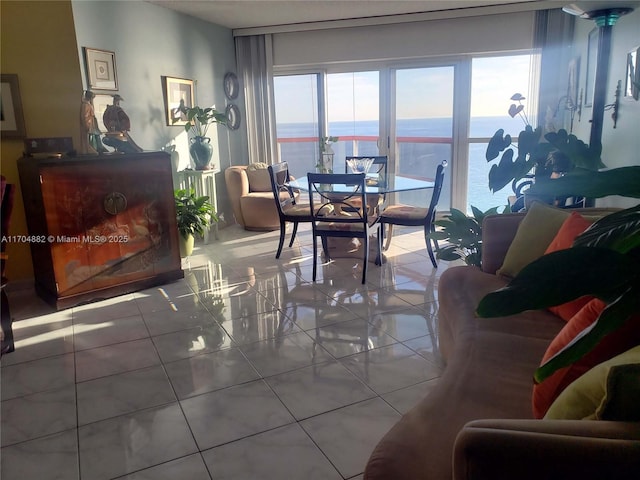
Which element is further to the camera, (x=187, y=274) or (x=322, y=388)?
(x=187, y=274)

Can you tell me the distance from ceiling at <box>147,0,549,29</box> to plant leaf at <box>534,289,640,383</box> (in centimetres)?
487

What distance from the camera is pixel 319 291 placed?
378 centimetres

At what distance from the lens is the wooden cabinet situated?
11.2 feet

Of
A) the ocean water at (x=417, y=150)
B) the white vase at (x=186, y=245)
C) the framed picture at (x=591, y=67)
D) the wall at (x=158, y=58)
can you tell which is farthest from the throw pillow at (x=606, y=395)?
the ocean water at (x=417, y=150)

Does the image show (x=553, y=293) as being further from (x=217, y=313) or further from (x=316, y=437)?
(x=217, y=313)

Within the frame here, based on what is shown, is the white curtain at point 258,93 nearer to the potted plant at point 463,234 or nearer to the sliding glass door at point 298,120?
the sliding glass door at point 298,120

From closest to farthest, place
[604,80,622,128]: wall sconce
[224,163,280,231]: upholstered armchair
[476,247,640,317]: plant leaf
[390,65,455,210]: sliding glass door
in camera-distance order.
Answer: [476,247,640,317]: plant leaf
[604,80,622,128]: wall sconce
[224,163,280,231]: upholstered armchair
[390,65,455,210]: sliding glass door

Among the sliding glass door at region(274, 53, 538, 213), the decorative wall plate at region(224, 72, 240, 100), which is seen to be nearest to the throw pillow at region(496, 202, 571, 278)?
the sliding glass door at region(274, 53, 538, 213)

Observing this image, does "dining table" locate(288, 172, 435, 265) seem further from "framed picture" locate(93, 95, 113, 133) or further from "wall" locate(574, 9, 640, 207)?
"framed picture" locate(93, 95, 113, 133)

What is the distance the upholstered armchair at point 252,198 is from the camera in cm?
581

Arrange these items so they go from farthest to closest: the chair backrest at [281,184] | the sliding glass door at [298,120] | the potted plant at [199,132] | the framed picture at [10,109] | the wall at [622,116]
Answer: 1. the sliding glass door at [298,120]
2. the potted plant at [199,132]
3. the chair backrest at [281,184]
4. the framed picture at [10,109]
5. the wall at [622,116]

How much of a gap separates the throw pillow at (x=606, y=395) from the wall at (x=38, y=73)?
3864 millimetres

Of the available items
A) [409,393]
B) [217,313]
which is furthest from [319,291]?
[409,393]

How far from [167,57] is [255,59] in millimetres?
1463
